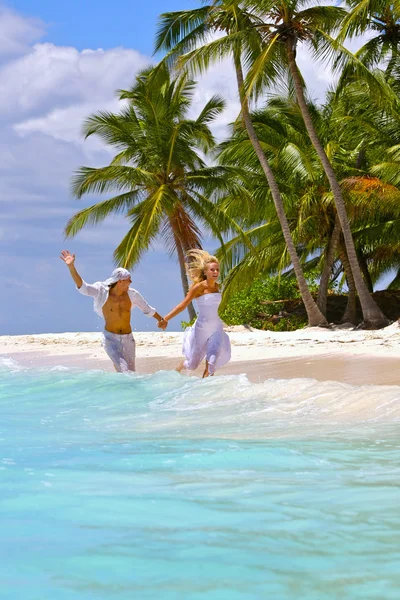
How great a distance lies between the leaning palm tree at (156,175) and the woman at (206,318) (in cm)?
1461

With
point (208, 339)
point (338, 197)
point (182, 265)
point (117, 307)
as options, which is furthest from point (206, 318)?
point (182, 265)

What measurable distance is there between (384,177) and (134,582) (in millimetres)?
19007

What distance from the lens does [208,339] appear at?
9383 mm

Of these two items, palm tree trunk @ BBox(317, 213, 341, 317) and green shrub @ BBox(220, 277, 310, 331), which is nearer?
palm tree trunk @ BBox(317, 213, 341, 317)

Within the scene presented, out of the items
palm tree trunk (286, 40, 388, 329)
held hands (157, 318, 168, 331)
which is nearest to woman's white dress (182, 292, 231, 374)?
held hands (157, 318, 168, 331)

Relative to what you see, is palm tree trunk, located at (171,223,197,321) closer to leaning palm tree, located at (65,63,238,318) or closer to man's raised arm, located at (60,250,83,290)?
leaning palm tree, located at (65,63,238,318)

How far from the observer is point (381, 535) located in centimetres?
359

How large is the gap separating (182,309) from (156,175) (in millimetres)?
16815

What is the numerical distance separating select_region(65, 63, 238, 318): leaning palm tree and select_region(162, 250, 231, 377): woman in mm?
14607

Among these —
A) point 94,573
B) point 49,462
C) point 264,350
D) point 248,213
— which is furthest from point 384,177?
point 94,573

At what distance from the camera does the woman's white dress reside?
9281 millimetres

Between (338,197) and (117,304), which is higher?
(338,197)

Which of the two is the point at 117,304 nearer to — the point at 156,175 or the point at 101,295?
the point at 101,295

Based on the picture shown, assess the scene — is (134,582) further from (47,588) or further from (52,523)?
(52,523)
